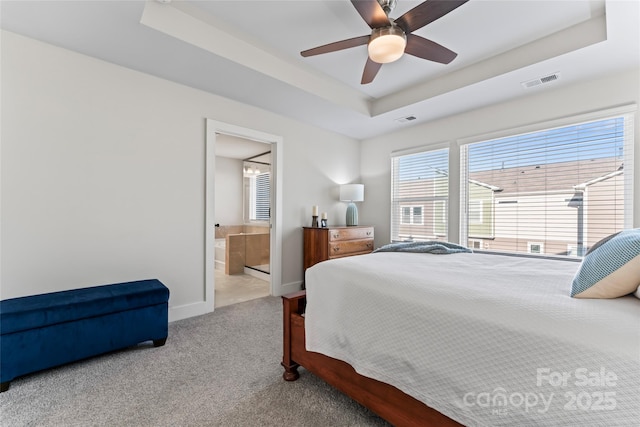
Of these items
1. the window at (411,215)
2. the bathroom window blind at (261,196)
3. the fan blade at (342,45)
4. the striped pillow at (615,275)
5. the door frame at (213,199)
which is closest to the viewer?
the striped pillow at (615,275)

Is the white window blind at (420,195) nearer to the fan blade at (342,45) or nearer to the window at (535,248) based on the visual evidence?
the window at (535,248)

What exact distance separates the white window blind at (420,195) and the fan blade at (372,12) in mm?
2469

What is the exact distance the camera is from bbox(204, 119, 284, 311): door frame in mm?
3053

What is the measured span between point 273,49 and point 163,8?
94 centimetres

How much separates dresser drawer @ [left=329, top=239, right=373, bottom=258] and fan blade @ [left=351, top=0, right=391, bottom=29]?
8.29 ft

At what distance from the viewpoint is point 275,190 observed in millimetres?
3746

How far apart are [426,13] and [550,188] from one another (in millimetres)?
2533

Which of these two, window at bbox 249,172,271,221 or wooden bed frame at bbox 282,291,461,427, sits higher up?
window at bbox 249,172,271,221

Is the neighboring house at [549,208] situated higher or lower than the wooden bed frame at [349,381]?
higher

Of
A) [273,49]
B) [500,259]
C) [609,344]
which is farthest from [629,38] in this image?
[273,49]

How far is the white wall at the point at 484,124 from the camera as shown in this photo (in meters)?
2.61

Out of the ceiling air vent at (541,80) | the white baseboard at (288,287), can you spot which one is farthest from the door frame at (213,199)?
the ceiling air vent at (541,80)

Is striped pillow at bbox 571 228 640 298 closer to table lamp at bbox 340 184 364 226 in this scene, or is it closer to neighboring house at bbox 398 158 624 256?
neighboring house at bbox 398 158 624 256

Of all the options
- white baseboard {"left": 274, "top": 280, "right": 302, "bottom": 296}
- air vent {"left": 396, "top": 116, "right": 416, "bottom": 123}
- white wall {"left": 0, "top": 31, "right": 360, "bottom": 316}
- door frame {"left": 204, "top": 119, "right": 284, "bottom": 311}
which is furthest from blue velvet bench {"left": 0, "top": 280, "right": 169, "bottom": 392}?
air vent {"left": 396, "top": 116, "right": 416, "bottom": 123}
